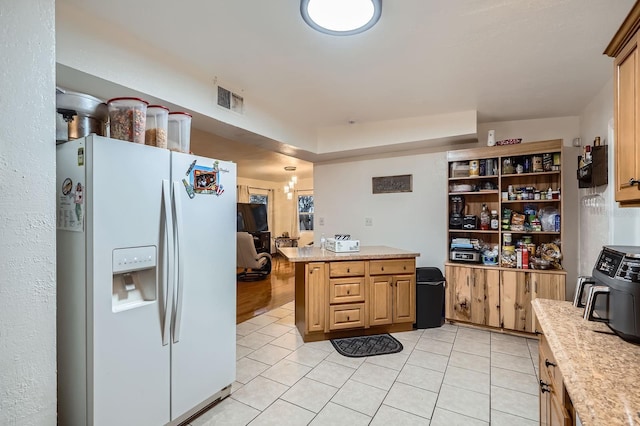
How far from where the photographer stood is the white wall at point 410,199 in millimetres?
3314

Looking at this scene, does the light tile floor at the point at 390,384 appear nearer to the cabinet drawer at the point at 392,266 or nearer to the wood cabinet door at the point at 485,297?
the wood cabinet door at the point at 485,297

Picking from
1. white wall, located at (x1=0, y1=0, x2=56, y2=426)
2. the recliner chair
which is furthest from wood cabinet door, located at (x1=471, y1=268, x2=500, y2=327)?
the recliner chair

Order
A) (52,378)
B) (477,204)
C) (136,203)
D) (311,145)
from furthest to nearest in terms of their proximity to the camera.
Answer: (311,145) → (477,204) → (136,203) → (52,378)

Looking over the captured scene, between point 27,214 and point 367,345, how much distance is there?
2.70 m

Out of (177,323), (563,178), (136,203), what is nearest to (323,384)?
(177,323)

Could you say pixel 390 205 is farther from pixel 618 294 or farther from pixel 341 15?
pixel 618 294

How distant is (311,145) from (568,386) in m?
3.51

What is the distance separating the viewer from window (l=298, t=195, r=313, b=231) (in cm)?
935

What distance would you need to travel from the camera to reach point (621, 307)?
1.16 m

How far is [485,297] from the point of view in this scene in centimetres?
328

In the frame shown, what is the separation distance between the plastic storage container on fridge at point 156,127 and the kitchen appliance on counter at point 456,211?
3.14 metres

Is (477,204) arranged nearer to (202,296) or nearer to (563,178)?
(563,178)

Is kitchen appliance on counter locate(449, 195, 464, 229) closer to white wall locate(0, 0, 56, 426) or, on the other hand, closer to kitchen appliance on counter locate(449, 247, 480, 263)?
kitchen appliance on counter locate(449, 247, 480, 263)

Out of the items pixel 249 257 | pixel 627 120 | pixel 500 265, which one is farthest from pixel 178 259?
pixel 249 257
